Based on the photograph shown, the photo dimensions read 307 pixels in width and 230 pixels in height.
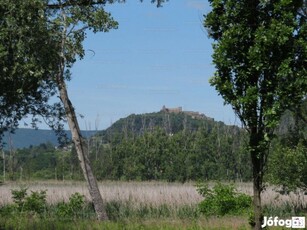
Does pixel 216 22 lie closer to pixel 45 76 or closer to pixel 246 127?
pixel 246 127

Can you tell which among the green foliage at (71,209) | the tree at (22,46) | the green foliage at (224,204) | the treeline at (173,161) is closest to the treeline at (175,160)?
the treeline at (173,161)

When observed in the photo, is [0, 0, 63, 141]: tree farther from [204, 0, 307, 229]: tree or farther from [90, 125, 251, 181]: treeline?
[90, 125, 251, 181]: treeline

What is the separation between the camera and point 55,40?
14.5 m

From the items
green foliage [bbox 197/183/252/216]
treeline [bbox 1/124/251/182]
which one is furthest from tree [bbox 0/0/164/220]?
treeline [bbox 1/124/251/182]

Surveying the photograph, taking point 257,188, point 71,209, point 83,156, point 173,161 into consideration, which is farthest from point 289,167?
point 173,161

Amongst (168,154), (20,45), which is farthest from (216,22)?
(168,154)

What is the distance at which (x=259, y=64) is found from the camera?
10.3m

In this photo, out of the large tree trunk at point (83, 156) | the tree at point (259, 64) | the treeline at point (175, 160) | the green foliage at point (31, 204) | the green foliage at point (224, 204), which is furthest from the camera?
the treeline at point (175, 160)

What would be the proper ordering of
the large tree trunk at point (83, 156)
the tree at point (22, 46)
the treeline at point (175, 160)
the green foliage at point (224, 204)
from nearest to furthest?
the tree at point (22, 46)
the large tree trunk at point (83, 156)
the green foliage at point (224, 204)
the treeline at point (175, 160)

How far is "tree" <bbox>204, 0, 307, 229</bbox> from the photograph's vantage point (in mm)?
10375

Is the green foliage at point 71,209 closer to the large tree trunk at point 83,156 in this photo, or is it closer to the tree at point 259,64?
the large tree trunk at point 83,156

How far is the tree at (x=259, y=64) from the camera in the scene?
408 inches

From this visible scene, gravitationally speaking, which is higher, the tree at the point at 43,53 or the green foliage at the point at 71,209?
the tree at the point at 43,53

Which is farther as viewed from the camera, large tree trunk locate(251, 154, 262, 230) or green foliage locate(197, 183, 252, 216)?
green foliage locate(197, 183, 252, 216)
